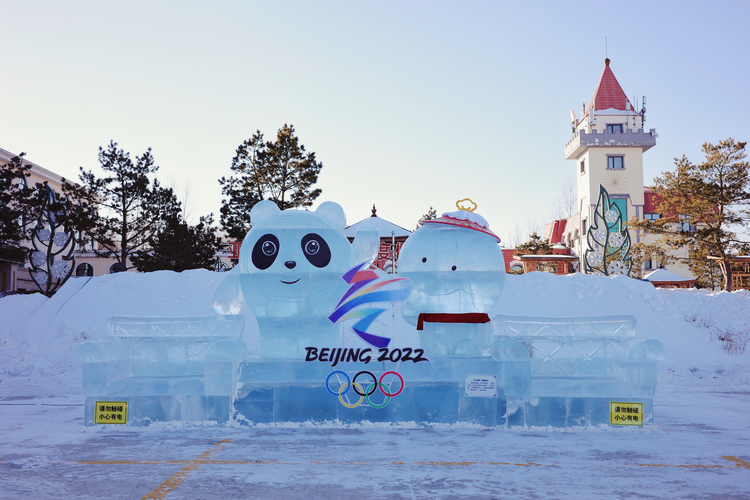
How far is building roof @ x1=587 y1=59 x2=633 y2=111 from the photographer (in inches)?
1662

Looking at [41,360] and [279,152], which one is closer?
[41,360]

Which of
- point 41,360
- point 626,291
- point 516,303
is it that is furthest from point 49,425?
point 626,291

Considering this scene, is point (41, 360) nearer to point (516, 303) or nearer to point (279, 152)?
point (516, 303)

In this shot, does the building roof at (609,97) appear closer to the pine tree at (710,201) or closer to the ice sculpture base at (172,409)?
the pine tree at (710,201)

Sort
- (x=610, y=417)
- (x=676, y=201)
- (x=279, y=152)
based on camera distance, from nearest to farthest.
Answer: (x=610, y=417)
(x=676, y=201)
(x=279, y=152)

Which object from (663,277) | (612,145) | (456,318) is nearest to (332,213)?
(456,318)

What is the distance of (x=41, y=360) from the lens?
37.7 feet

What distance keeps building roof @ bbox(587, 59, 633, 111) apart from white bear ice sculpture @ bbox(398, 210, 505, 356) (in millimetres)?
39813

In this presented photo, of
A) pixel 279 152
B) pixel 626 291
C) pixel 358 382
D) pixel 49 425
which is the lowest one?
pixel 49 425

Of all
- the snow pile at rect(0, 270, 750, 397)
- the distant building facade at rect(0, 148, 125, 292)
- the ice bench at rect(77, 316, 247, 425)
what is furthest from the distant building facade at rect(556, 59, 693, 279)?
the ice bench at rect(77, 316, 247, 425)

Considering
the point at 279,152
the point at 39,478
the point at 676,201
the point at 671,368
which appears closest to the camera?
the point at 39,478

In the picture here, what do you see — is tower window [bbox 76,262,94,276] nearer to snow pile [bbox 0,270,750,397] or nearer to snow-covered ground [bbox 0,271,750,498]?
snow pile [bbox 0,270,750,397]

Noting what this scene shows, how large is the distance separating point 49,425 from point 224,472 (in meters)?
3.05

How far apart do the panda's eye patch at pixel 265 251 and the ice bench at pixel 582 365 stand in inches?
107
